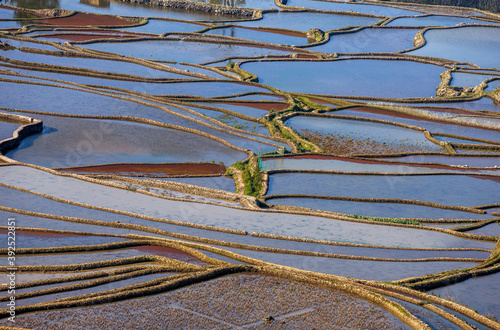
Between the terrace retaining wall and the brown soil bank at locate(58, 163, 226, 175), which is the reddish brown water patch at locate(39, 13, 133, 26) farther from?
the brown soil bank at locate(58, 163, 226, 175)

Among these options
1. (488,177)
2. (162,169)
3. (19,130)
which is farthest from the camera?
(19,130)

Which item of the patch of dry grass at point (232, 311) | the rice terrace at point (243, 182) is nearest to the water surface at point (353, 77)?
the rice terrace at point (243, 182)

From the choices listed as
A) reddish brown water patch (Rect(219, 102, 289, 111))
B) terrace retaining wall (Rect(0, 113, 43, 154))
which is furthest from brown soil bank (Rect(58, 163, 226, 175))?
reddish brown water patch (Rect(219, 102, 289, 111))

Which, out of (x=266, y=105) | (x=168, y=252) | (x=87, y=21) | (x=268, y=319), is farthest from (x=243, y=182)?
(x=87, y=21)

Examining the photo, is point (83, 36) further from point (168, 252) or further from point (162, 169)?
point (168, 252)

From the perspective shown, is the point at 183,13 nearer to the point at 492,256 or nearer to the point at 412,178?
the point at 412,178

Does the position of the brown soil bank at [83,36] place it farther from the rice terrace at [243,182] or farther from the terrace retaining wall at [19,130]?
the terrace retaining wall at [19,130]
